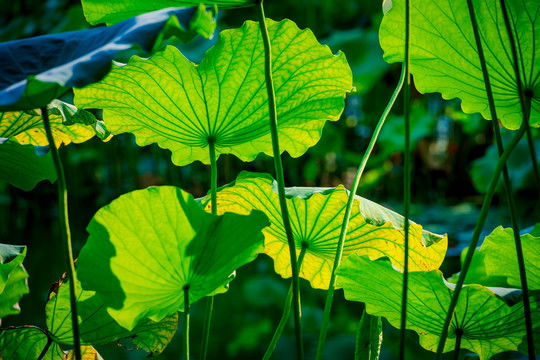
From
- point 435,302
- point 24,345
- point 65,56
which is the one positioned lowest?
point 24,345

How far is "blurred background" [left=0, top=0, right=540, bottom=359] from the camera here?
142cm

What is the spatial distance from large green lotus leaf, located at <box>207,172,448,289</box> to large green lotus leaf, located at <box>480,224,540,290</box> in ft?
0.19

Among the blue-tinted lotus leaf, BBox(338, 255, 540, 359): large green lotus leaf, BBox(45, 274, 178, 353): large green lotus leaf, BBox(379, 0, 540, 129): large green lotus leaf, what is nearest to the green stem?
the blue-tinted lotus leaf

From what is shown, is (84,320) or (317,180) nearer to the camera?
(84,320)

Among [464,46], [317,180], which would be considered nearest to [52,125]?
[464,46]

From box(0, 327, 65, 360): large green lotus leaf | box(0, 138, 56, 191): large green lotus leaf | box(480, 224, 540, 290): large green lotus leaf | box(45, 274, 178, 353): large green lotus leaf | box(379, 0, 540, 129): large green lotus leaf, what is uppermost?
box(379, 0, 540, 129): large green lotus leaf

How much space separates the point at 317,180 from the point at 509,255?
512cm

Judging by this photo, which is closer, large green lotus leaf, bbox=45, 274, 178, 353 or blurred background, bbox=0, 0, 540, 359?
large green lotus leaf, bbox=45, 274, 178, 353

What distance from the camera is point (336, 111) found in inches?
19.1

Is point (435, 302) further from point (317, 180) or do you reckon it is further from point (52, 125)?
point (317, 180)

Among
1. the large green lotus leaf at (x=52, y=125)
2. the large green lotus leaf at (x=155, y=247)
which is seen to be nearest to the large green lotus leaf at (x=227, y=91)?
the large green lotus leaf at (x=52, y=125)

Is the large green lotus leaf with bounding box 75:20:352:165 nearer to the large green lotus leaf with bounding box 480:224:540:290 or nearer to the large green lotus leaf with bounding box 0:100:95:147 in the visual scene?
the large green lotus leaf with bounding box 0:100:95:147

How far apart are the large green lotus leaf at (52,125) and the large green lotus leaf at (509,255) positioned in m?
0.45

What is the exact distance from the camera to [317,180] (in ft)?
18.5
